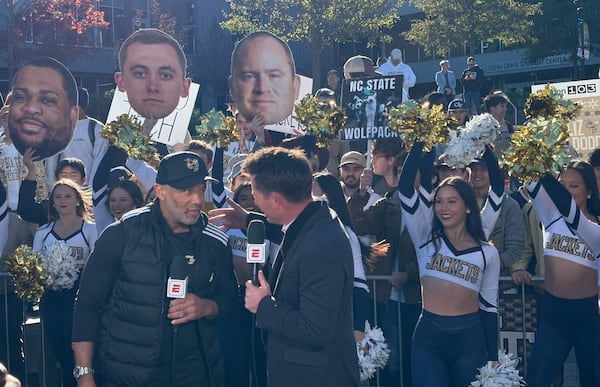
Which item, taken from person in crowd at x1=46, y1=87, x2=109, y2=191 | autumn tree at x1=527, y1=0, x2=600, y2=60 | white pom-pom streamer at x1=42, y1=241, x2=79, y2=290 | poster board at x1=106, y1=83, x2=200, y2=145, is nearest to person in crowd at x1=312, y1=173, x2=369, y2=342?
white pom-pom streamer at x1=42, y1=241, x2=79, y2=290

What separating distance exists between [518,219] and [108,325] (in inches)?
160

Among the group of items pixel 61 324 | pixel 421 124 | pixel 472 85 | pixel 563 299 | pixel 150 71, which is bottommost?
pixel 61 324

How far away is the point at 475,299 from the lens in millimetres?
5961

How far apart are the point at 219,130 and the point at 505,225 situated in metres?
2.72

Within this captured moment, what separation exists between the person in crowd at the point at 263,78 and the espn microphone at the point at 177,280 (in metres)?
3.83

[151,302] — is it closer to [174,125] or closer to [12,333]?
[12,333]

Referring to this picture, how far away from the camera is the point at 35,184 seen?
7.70 metres

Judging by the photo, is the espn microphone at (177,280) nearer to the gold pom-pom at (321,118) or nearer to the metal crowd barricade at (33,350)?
the gold pom-pom at (321,118)

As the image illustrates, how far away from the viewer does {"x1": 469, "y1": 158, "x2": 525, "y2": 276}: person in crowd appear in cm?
748

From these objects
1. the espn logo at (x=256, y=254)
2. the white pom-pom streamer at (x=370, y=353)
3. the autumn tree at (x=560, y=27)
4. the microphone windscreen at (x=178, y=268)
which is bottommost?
the white pom-pom streamer at (x=370, y=353)

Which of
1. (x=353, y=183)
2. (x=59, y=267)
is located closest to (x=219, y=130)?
(x=353, y=183)

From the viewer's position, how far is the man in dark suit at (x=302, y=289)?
4211 millimetres

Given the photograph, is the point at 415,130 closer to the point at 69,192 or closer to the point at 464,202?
the point at 464,202

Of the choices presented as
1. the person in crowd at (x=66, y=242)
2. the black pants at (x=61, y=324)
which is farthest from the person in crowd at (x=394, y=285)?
the black pants at (x=61, y=324)
